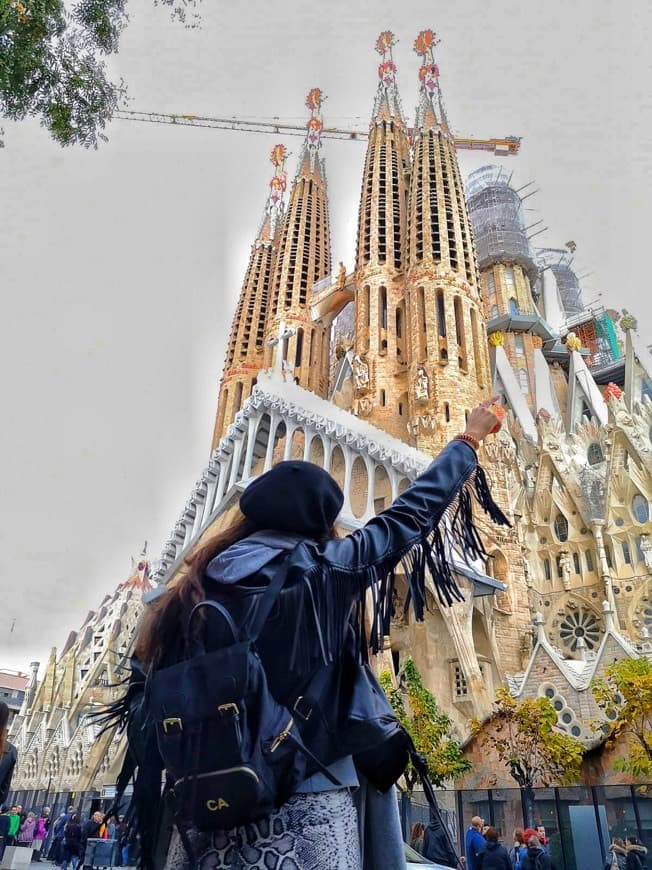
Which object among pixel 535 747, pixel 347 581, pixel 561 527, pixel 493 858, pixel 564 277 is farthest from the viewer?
pixel 564 277

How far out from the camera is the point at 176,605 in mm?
1586

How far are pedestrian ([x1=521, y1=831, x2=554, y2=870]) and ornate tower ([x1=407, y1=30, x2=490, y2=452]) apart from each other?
17.3m

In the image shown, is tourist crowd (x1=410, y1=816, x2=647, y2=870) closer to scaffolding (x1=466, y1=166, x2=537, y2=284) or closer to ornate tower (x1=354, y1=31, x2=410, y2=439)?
ornate tower (x1=354, y1=31, x2=410, y2=439)

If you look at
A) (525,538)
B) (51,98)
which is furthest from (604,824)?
(525,538)

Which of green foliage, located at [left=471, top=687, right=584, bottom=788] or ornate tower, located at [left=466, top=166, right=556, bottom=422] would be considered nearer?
green foliage, located at [left=471, top=687, right=584, bottom=788]

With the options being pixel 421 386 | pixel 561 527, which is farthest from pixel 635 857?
pixel 561 527

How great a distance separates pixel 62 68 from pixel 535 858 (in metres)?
8.63

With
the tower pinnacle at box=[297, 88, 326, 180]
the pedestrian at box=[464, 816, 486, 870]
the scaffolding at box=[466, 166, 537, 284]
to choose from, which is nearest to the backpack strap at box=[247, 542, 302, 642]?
the pedestrian at box=[464, 816, 486, 870]

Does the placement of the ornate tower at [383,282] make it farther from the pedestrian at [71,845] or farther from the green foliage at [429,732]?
the pedestrian at [71,845]

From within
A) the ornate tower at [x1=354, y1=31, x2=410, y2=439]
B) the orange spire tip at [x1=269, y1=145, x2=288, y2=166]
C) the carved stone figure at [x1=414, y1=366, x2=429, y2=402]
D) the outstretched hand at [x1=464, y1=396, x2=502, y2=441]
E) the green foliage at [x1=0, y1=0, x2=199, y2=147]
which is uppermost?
the orange spire tip at [x1=269, y1=145, x2=288, y2=166]

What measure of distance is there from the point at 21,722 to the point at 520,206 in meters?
44.0

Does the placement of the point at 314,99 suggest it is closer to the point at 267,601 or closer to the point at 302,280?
the point at 302,280

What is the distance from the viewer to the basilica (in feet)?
66.2

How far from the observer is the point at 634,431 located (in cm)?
2633
